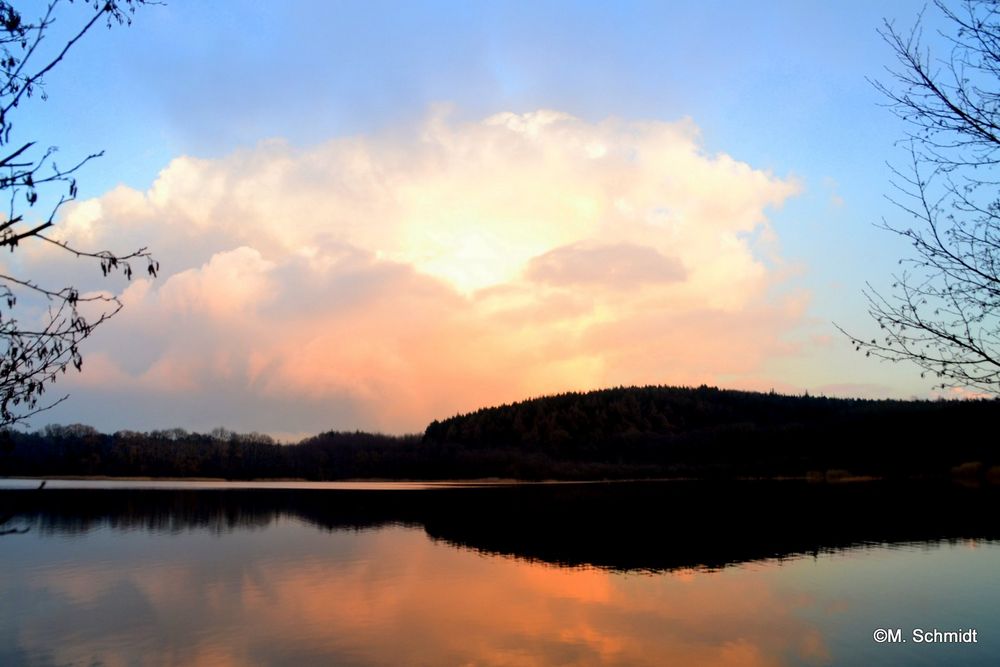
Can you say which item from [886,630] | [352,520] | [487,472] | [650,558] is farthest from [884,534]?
[487,472]

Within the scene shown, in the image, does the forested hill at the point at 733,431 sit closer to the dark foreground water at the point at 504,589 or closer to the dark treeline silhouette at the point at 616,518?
the dark treeline silhouette at the point at 616,518

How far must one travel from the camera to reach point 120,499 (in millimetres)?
66938

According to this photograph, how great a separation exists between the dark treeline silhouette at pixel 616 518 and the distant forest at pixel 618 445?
31924mm

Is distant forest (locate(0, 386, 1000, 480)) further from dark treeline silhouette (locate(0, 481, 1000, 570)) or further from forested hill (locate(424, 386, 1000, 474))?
dark treeline silhouette (locate(0, 481, 1000, 570))

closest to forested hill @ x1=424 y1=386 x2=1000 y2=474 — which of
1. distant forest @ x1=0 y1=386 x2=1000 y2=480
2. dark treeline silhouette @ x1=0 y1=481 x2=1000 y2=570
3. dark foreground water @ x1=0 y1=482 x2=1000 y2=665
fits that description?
distant forest @ x1=0 y1=386 x2=1000 y2=480

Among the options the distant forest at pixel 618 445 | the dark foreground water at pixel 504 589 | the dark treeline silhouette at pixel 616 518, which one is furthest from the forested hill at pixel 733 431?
the dark foreground water at pixel 504 589

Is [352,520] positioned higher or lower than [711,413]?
lower

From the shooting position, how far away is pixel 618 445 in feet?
397

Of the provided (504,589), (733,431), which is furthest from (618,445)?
(504,589)

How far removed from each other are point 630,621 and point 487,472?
315 ft

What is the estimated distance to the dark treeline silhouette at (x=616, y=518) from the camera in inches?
1319

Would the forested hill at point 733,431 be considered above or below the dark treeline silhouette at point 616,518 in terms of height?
above

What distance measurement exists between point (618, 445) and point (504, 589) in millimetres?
98923

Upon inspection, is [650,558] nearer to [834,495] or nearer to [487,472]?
[834,495]
